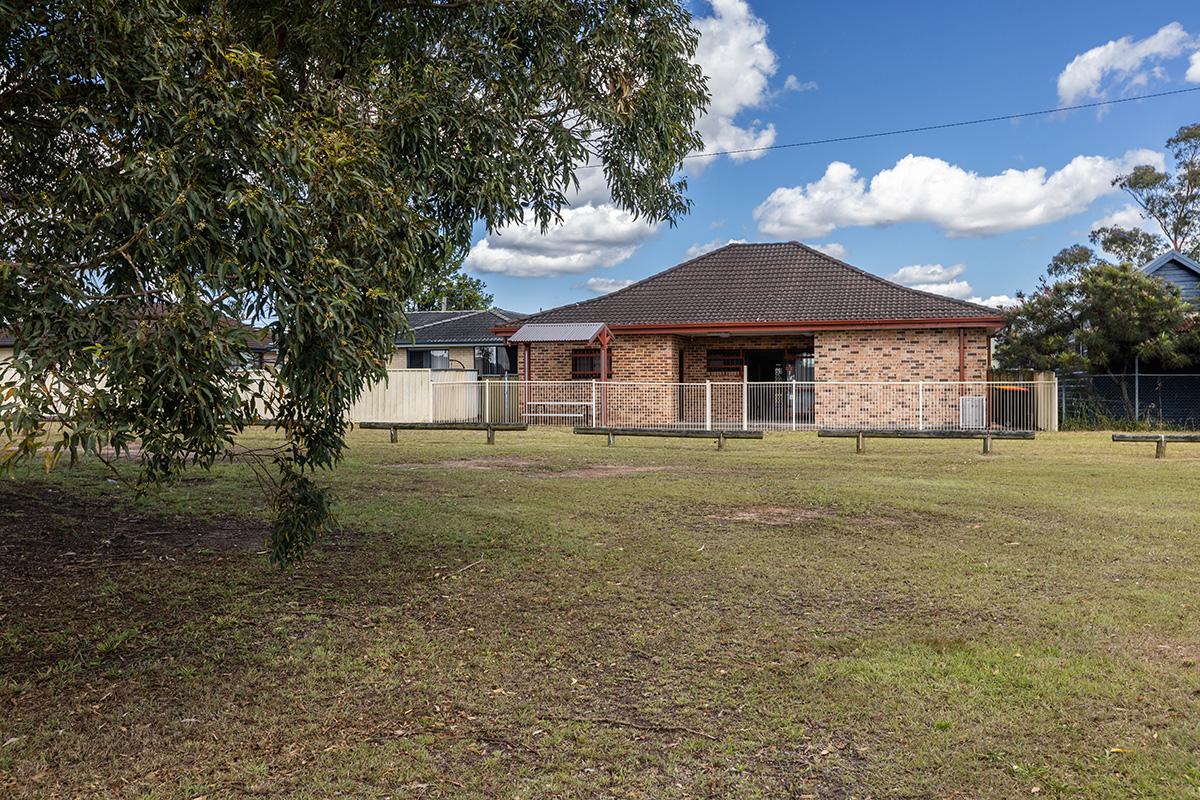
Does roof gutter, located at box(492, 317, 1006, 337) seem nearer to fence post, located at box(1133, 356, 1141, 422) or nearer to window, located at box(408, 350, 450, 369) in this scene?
fence post, located at box(1133, 356, 1141, 422)

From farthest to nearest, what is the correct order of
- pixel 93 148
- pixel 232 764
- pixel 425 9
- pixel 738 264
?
pixel 738 264 < pixel 425 9 < pixel 93 148 < pixel 232 764

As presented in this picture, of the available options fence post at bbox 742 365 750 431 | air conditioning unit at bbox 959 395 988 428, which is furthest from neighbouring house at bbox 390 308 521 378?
air conditioning unit at bbox 959 395 988 428

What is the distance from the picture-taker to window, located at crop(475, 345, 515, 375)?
34.7m

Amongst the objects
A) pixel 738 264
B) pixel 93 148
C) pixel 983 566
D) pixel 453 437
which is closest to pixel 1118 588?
pixel 983 566

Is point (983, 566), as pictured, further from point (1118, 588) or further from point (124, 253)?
point (124, 253)

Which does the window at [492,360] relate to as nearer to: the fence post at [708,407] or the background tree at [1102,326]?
the fence post at [708,407]

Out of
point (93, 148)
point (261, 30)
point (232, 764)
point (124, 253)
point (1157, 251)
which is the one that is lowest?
point (232, 764)

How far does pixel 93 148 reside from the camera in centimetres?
486

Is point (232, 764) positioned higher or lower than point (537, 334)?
lower

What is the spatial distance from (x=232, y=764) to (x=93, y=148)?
3350 mm

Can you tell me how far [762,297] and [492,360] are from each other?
42.3 feet

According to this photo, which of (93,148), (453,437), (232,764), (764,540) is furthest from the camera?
(453,437)

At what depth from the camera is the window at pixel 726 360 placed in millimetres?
27641

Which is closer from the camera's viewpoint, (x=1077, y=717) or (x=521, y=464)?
(x=1077, y=717)
